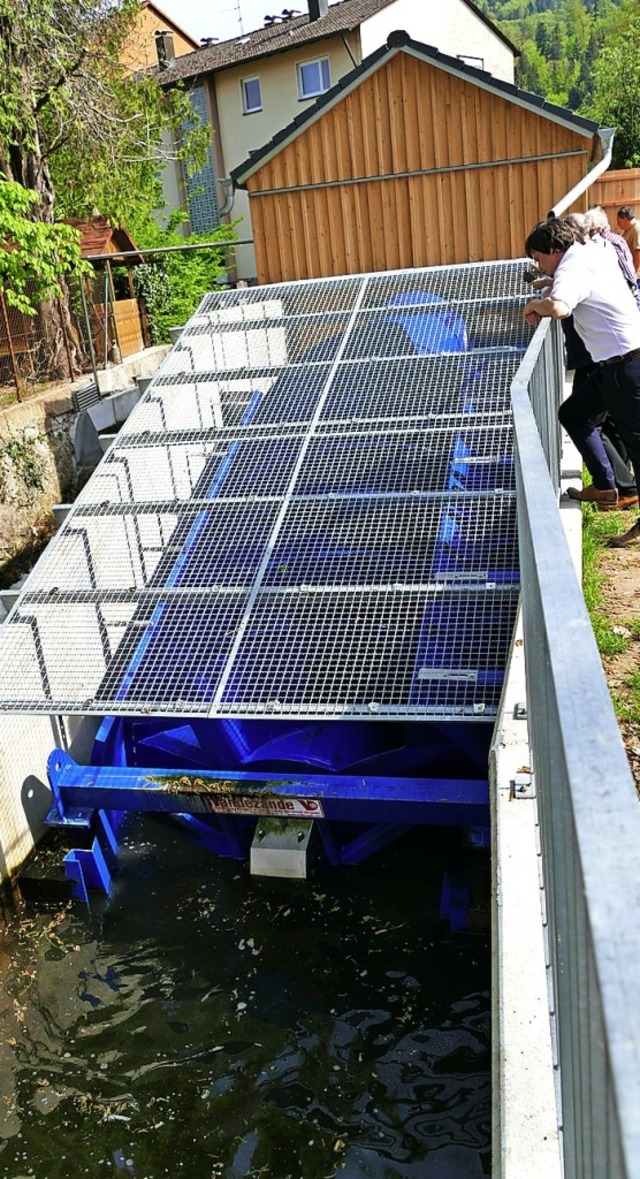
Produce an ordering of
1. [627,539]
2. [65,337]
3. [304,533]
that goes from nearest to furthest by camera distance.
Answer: [627,539] < [304,533] < [65,337]

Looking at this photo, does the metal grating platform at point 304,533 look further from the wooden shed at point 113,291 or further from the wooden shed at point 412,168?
the wooden shed at point 113,291

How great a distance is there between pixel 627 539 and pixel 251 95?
34556 mm

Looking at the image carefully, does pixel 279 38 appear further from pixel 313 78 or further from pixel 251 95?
pixel 313 78

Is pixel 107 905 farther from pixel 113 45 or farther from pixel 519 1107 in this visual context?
pixel 113 45

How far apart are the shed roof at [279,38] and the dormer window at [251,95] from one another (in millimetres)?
877

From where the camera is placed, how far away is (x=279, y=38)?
119 feet

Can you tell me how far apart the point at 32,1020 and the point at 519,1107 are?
12.5 ft

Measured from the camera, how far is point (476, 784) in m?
6.00

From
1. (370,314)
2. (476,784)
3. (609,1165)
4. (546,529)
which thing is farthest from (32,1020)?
(370,314)

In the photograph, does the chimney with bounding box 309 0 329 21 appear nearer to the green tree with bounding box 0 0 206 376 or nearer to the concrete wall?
the green tree with bounding box 0 0 206 376

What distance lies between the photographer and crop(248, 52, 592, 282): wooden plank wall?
13984 mm

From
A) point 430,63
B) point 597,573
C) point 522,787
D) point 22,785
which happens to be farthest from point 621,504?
point 430,63

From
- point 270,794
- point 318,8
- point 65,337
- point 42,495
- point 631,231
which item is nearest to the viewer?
point 270,794

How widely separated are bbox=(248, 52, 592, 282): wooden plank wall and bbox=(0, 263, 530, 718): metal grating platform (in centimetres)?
406
